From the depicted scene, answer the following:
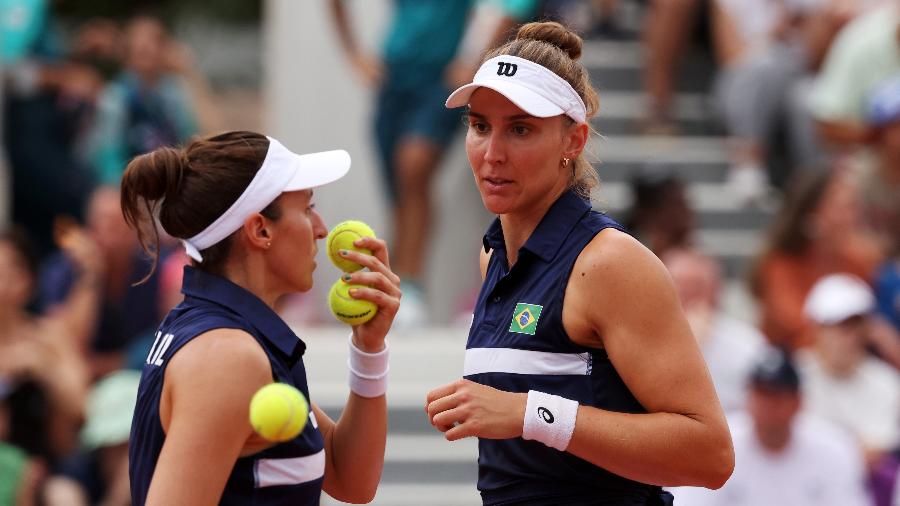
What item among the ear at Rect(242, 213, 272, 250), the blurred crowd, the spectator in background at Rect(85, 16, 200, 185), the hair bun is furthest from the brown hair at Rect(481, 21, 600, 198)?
the spectator in background at Rect(85, 16, 200, 185)

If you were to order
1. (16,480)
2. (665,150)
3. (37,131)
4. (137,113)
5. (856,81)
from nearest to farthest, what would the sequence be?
(16,480) < (856,81) < (665,150) < (37,131) < (137,113)

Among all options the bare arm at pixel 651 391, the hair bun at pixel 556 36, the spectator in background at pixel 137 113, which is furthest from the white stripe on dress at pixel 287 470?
the spectator in background at pixel 137 113

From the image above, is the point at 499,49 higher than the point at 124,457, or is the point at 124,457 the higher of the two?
the point at 499,49

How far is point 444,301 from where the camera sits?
7918 mm

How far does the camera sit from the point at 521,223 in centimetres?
308

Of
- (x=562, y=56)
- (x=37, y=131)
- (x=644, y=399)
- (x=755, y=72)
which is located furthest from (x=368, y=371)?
(x=37, y=131)

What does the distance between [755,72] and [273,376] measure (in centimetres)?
544

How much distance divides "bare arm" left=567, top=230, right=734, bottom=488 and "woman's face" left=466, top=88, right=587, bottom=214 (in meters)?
0.27

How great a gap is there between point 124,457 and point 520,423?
3.93 m

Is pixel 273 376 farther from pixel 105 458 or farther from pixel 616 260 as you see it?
pixel 105 458

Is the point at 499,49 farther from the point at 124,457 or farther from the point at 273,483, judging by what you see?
the point at 124,457

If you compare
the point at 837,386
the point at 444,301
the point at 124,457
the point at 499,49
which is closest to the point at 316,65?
the point at 444,301

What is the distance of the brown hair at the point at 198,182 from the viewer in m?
2.91

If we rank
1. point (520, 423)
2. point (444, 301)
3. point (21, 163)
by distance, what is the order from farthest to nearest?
point (21, 163)
point (444, 301)
point (520, 423)
